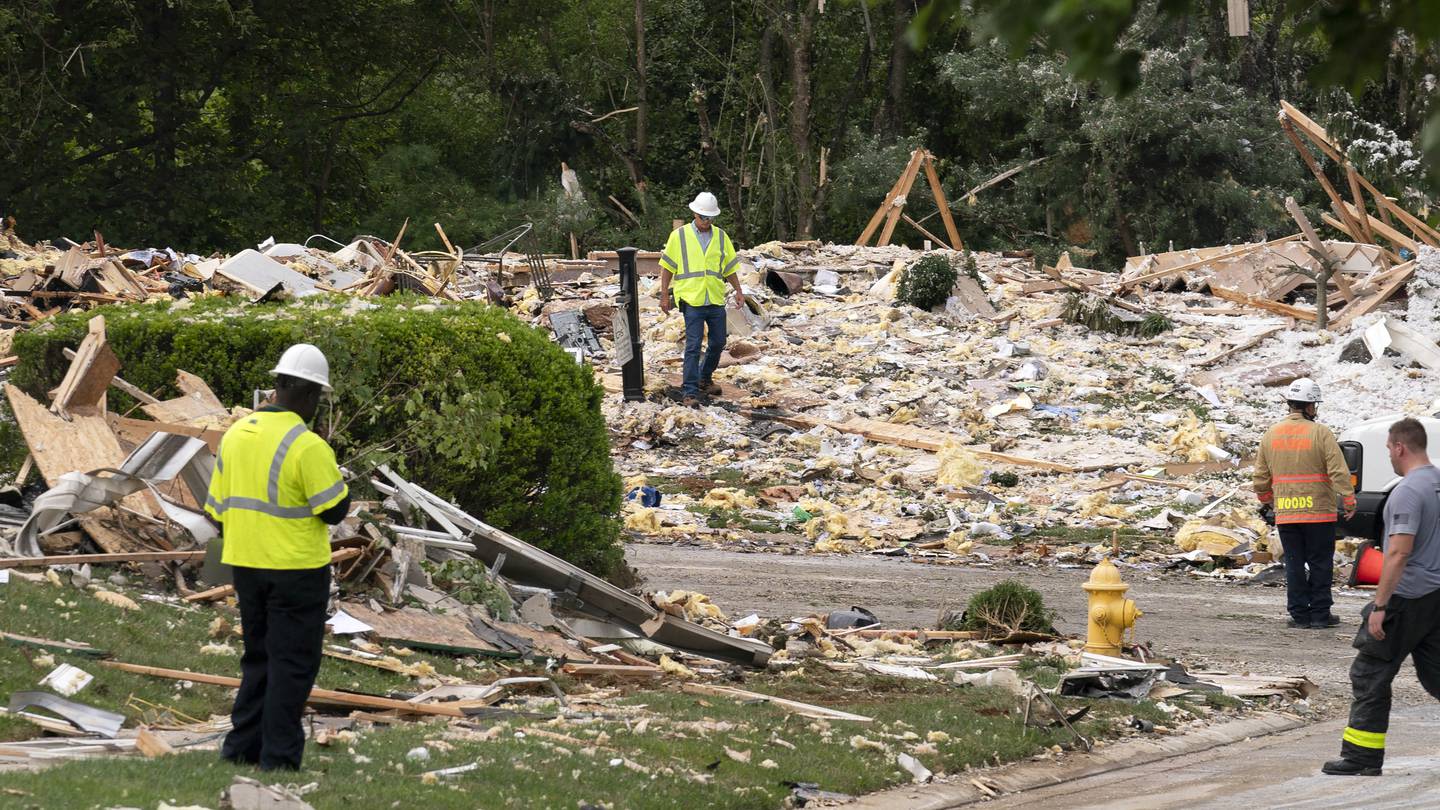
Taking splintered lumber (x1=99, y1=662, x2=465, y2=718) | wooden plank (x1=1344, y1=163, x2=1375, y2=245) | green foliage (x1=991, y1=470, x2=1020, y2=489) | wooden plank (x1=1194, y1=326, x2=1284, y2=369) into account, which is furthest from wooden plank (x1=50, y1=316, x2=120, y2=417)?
wooden plank (x1=1344, y1=163, x2=1375, y2=245)

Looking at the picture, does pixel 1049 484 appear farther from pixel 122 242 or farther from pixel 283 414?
pixel 122 242

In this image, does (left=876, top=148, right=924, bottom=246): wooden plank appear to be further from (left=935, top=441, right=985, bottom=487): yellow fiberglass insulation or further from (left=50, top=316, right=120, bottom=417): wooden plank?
(left=50, top=316, right=120, bottom=417): wooden plank

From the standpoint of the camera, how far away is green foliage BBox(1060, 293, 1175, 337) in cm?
2164

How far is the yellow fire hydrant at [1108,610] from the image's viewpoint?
953 cm

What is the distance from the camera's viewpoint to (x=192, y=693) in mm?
7176

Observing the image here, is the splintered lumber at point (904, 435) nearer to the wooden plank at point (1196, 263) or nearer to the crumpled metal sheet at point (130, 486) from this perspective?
the wooden plank at point (1196, 263)

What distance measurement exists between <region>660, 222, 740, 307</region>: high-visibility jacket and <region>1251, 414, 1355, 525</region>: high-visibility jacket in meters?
7.98

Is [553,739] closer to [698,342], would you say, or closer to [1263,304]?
[698,342]

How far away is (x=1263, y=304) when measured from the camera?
73.3 feet

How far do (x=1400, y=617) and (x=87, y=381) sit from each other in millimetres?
7006

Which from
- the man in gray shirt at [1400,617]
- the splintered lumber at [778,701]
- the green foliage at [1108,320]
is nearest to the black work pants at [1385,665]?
the man in gray shirt at [1400,617]

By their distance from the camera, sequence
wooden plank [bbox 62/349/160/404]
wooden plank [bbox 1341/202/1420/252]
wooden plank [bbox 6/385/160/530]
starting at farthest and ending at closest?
wooden plank [bbox 1341/202/1420/252] → wooden plank [bbox 62/349/160/404] → wooden plank [bbox 6/385/160/530]

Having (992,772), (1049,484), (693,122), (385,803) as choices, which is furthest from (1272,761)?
(693,122)

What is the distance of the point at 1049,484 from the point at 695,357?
173 inches
